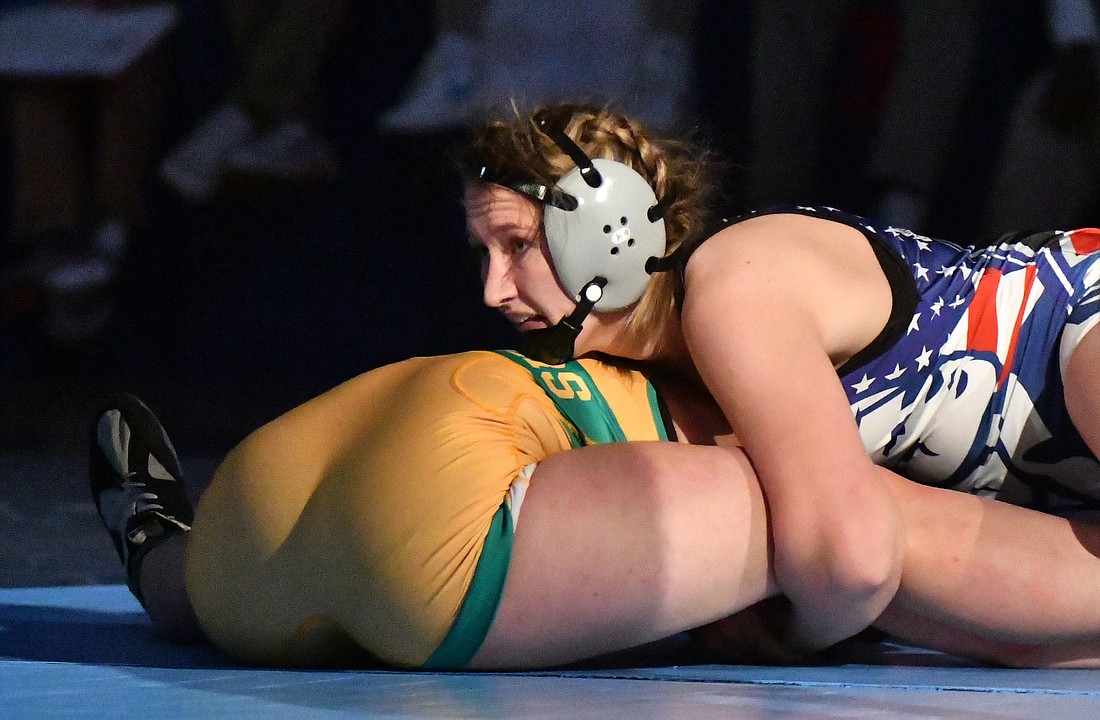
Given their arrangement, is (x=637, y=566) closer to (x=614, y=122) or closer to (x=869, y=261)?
(x=869, y=261)

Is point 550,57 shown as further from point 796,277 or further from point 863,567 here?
point 863,567

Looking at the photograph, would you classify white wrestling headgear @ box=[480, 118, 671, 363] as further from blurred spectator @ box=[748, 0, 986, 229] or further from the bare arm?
blurred spectator @ box=[748, 0, 986, 229]

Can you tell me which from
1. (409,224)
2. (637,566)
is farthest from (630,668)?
(409,224)

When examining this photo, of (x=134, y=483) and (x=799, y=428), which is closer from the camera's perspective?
(x=799, y=428)

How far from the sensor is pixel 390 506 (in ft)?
4.36

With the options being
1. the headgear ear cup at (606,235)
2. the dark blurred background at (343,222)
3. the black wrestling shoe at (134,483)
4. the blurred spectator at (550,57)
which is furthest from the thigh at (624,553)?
the blurred spectator at (550,57)

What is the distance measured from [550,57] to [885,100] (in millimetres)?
966

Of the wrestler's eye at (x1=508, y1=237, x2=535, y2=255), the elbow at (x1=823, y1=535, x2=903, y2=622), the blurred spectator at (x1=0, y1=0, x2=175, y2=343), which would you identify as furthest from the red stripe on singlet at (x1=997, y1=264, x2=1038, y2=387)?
the blurred spectator at (x1=0, y1=0, x2=175, y2=343)

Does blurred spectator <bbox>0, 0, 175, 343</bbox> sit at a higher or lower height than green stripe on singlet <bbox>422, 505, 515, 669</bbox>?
lower

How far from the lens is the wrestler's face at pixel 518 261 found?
63.1 inches

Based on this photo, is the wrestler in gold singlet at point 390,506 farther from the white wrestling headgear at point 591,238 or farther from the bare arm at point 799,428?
the bare arm at point 799,428

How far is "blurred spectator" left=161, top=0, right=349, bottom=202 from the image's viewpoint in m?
4.19

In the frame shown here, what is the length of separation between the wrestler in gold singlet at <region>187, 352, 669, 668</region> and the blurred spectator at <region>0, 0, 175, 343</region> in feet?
9.63

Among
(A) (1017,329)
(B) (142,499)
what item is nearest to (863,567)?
(A) (1017,329)
